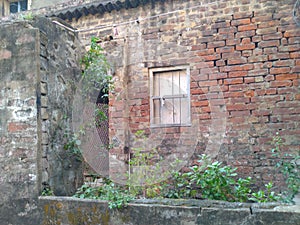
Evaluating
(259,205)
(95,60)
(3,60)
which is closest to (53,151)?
(3,60)

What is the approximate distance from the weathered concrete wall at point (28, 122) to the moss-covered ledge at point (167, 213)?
29 cm

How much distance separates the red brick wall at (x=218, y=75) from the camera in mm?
4402

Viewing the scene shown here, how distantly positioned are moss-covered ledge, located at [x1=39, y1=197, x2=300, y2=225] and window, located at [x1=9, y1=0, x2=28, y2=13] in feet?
24.9

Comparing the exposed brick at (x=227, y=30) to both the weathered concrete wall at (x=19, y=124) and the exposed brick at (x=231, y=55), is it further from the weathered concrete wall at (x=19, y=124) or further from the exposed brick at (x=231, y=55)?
the weathered concrete wall at (x=19, y=124)

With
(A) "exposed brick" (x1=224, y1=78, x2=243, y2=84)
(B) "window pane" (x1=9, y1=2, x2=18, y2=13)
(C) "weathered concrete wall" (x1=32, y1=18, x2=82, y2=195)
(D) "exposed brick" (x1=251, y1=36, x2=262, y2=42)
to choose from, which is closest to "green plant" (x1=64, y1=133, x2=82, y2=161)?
(C) "weathered concrete wall" (x1=32, y1=18, x2=82, y2=195)

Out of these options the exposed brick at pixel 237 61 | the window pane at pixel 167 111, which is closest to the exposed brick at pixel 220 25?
the exposed brick at pixel 237 61

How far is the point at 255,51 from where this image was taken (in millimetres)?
4543

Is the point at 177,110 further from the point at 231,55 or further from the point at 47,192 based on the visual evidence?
the point at 47,192

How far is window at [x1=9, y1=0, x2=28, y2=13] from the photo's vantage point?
9102 mm

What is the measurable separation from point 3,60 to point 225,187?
289 centimetres

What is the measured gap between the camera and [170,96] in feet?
16.4

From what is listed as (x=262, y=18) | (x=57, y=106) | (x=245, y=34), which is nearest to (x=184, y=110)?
(x=245, y=34)

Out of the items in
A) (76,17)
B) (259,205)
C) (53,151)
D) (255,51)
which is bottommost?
(259,205)

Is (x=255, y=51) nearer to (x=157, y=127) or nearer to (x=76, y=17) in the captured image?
(x=157, y=127)
